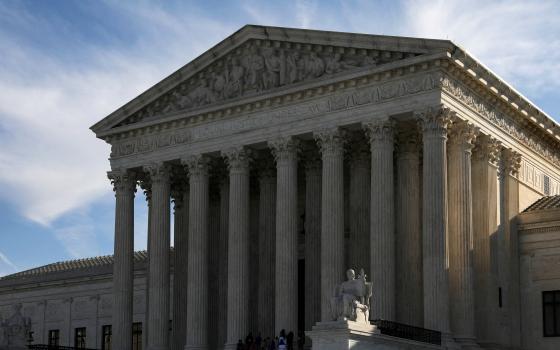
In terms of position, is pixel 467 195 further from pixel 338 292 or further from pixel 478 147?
pixel 338 292

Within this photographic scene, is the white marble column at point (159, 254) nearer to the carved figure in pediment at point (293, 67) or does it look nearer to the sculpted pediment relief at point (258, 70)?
the sculpted pediment relief at point (258, 70)

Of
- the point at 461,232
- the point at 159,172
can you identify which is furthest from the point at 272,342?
the point at 159,172

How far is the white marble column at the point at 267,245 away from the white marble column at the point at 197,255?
2.86 meters

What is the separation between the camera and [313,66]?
52.4 m

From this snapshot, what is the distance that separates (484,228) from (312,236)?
29.5 feet

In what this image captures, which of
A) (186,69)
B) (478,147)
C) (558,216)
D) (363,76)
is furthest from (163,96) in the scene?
(558,216)

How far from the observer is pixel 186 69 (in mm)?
57438

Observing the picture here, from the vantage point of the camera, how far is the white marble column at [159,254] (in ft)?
187

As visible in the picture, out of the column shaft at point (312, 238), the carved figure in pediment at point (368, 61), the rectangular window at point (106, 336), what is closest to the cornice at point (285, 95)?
the carved figure in pediment at point (368, 61)

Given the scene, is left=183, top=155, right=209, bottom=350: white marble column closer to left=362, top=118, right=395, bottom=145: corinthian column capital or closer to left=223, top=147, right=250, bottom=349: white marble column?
left=223, top=147, right=250, bottom=349: white marble column

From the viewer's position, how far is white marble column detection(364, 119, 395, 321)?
4819 centimetres

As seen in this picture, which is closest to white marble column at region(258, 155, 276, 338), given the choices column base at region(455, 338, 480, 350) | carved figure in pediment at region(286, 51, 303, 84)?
carved figure in pediment at region(286, 51, 303, 84)

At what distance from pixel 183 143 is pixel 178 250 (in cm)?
690

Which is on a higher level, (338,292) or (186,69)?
(186,69)
